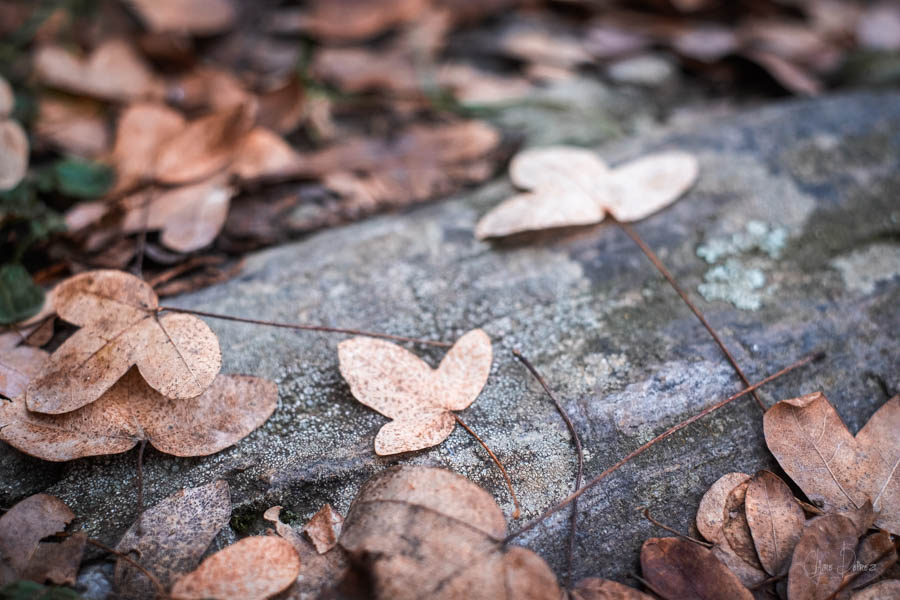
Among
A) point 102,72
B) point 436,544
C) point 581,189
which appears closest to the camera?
point 436,544

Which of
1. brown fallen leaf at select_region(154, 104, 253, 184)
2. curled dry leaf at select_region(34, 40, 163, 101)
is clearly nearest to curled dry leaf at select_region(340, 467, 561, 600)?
brown fallen leaf at select_region(154, 104, 253, 184)

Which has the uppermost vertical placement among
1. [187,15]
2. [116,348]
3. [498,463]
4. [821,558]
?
[187,15]

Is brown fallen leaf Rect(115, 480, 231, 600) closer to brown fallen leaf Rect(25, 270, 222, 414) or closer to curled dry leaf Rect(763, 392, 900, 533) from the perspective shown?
brown fallen leaf Rect(25, 270, 222, 414)

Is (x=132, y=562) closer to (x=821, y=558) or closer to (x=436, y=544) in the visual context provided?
(x=436, y=544)

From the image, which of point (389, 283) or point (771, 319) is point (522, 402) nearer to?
point (389, 283)

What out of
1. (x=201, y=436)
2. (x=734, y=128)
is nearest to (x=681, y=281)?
(x=734, y=128)

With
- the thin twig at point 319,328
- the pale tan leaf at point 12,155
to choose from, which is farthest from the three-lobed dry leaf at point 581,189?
the pale tan leaf at point 12,155

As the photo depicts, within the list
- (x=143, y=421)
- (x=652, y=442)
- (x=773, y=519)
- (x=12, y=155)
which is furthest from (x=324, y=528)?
(x=12, y=155)
